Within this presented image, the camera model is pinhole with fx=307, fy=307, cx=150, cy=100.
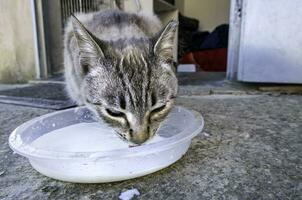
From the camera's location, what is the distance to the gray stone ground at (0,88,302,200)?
0.76 metres

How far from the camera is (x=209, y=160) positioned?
928 millimetres

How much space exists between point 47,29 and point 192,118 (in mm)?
1694

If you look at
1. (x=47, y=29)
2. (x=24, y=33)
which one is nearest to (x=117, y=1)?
(x=47, y=29)

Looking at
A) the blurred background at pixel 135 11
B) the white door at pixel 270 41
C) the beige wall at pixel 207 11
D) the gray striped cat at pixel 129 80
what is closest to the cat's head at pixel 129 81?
the gray striped cat at pixel 129 80

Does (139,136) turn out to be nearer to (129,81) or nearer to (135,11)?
(129,81)

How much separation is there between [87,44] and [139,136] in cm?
30

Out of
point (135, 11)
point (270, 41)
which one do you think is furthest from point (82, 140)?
point (270, 41)

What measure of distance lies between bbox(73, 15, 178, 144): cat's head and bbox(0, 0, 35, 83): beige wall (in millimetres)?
1443

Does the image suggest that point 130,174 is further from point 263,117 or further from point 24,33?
point 24,33

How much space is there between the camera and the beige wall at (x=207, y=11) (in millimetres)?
4625

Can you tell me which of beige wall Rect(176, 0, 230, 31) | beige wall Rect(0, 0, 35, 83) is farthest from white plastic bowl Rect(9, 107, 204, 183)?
beige wall Rect(176, 0, 230, 31)

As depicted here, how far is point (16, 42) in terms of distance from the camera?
2207 millimetres

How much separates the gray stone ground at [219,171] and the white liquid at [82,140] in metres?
0.09

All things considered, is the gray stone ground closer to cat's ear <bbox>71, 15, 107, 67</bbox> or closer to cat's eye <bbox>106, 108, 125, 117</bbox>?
cat's eye <bbox>106, 108, 125, 117</bbox>
